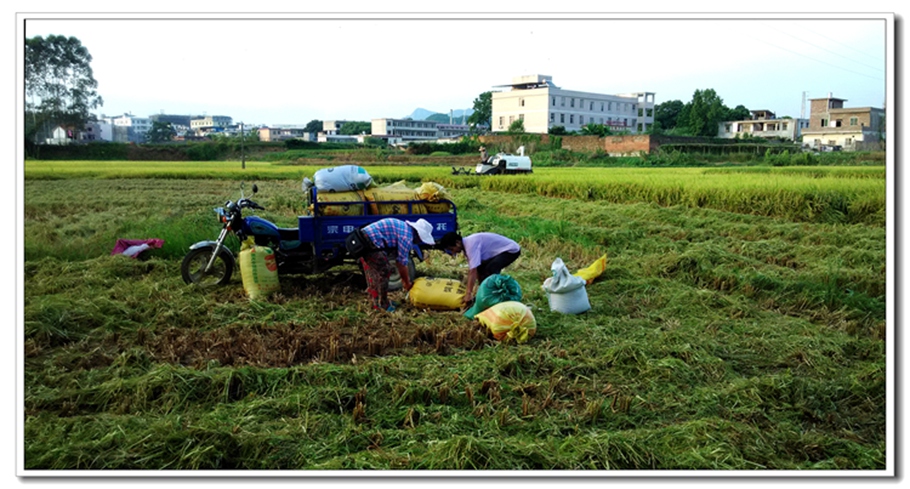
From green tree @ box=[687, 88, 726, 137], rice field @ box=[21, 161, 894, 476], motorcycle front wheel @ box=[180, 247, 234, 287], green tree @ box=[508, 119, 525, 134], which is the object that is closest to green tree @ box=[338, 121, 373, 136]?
green tree @ box=[508, 119, 525, 134]

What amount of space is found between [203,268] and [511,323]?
3542 millimetres

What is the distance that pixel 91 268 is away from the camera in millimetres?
6711

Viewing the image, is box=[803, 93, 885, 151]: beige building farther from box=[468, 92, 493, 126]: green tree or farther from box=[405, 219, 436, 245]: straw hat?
box=[468, 92, 493, 126]: green tree

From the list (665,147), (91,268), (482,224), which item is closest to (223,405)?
(91,268)

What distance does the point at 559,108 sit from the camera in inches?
2024

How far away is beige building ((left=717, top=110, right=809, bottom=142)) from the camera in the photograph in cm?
4078

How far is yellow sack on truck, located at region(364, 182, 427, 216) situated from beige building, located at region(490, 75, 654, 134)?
38.6 metres

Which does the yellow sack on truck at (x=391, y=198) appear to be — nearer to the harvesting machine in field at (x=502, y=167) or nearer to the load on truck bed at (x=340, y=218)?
the load on truck bed at (x=340, y=218)

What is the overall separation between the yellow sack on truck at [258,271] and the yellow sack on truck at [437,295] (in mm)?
1454

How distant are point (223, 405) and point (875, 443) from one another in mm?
3427

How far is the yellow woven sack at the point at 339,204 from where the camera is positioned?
621 cm

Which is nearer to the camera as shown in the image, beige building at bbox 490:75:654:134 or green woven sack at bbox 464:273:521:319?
green woven sack at bbox 464:273:521:319

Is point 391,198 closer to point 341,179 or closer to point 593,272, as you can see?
point 341,179

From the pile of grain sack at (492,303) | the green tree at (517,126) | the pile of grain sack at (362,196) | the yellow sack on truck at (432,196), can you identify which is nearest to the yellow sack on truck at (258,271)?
the pile of grain sack at (362,196)
